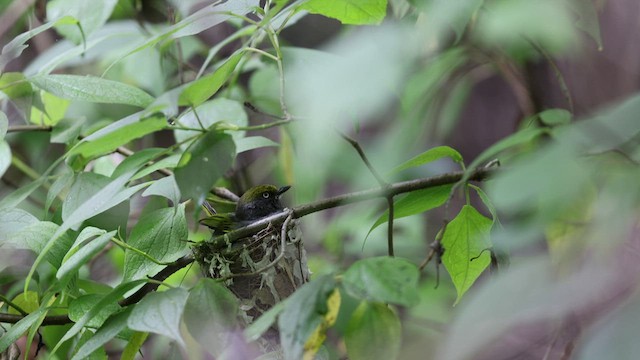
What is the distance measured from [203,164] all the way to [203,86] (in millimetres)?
88

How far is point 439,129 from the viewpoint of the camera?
2.50 meters

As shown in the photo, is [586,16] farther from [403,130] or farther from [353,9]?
[353,9]

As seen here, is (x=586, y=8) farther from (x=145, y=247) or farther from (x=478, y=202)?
(x=478, y=202)

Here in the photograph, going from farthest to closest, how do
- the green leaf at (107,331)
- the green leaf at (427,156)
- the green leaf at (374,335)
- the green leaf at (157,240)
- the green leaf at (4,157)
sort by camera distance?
the green leaf at (4,157) → the green leaf at (157,240) → the green leaf at (427,156) → the green leaf at (107,331) → the green leaf at (374,335)

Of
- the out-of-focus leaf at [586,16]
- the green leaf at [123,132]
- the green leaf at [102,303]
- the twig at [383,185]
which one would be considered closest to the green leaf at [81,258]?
the green leaf at [102,303]

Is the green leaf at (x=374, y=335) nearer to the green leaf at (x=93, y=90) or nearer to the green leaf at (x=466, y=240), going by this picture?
the green leaf at (x=466, y=240)

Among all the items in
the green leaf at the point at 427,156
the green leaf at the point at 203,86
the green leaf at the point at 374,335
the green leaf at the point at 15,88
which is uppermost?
the green leaf at the point at 203,86

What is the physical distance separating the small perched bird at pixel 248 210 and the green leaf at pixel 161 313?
0.68 m

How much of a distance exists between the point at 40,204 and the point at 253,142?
4.07ft

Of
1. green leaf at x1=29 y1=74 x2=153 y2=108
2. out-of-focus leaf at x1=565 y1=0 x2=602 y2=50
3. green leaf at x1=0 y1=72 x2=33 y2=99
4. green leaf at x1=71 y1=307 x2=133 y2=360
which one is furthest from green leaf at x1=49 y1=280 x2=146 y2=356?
out-of-focus leaf at x1=565 y1=0 x2=602 y2=50

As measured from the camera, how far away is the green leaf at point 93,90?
3.75 feet

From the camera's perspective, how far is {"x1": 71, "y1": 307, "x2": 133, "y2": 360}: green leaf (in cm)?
94

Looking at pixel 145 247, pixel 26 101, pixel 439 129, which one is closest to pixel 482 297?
pixel 145 247

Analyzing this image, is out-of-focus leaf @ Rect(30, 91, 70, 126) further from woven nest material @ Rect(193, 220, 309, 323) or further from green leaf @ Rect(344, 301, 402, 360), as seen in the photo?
green leaf @ Rect(344, 301, 402, 360)
